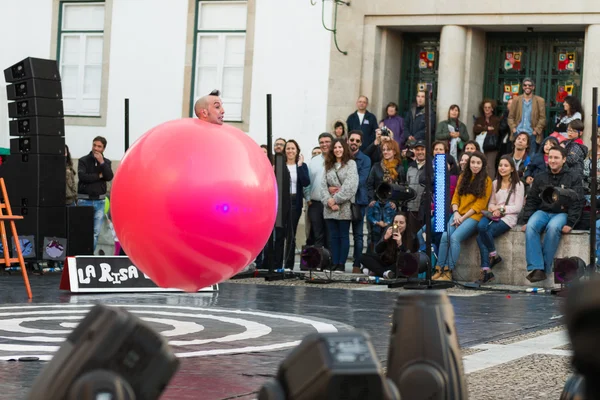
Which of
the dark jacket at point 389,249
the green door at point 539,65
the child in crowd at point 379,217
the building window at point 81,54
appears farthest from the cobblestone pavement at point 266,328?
the building window at point 81,54

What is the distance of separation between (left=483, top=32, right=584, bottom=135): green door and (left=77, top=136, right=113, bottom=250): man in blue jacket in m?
7.73

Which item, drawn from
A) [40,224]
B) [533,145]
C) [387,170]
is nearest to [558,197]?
[387,170]

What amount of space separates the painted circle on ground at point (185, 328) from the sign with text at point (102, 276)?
1.68m

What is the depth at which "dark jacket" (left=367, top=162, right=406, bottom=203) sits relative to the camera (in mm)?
17812

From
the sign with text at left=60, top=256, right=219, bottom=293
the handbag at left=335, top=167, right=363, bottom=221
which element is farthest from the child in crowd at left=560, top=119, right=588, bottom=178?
the sign with text at left=60, top=256, right=219, bottom=293

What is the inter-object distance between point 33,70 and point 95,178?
2594 millimetres

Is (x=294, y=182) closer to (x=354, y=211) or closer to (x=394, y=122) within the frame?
(x=354, y=211)

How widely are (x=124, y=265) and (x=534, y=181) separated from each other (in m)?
5.67

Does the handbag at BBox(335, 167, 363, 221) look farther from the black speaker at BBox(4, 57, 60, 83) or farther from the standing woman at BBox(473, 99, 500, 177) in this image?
the black speaker at BBox(4, 57, 60, 83)

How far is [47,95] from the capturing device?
18.9 m

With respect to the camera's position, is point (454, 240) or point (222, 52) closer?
point (454, 240)

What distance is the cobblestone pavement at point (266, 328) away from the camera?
7.36 meters

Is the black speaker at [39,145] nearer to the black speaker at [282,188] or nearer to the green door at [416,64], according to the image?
the black speaker at [282,188]

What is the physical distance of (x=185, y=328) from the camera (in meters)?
10.2
